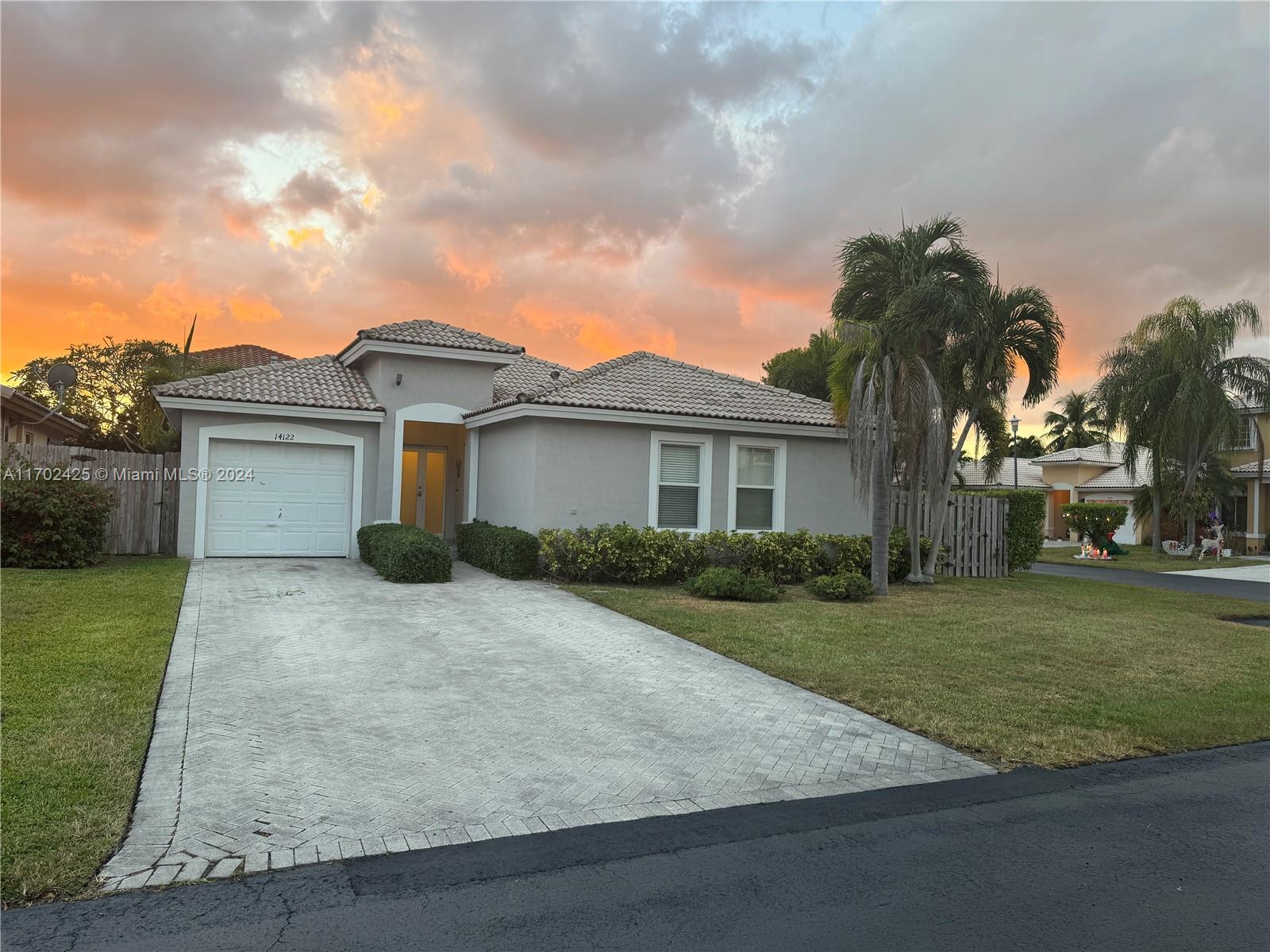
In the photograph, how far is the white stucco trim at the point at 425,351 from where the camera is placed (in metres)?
17.0

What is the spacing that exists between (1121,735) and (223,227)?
708 inches

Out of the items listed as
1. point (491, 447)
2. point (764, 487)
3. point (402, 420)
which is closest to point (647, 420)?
point (764, 487)

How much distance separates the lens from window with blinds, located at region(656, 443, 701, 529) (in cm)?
1598

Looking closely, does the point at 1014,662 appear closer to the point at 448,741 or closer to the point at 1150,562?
the point at 448,741

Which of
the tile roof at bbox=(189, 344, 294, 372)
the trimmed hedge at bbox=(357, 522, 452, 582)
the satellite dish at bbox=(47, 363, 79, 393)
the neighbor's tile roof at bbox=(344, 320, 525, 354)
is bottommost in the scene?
the trimmed hedge at bbox=(357, 522, 452, 582)

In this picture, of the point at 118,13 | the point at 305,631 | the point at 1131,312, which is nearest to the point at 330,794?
the point at 305,631

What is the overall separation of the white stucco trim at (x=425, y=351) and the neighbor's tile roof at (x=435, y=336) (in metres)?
0.07

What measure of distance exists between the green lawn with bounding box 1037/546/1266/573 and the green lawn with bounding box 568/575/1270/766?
32.4 ft

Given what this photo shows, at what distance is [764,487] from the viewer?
16.8 meters

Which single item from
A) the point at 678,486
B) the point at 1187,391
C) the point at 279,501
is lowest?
the point at 279,501

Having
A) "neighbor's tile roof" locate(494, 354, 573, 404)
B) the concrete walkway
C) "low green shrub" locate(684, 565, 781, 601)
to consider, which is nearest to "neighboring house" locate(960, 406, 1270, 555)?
the concrete walkway

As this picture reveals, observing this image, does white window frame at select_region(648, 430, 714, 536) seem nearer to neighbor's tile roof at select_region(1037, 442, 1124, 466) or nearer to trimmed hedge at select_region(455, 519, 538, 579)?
trimmed hedge at select_region(455, 519, 538, 579)

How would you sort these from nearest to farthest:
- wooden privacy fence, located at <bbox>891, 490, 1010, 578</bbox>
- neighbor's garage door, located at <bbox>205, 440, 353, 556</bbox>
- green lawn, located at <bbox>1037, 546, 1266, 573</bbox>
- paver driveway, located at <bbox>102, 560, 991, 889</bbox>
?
1. paver driveway, located at <bbox>102, 560, 991, 889</bbox>
2. neighbor's garage door, located at <bbox>205, 440, 353, 556</bbox>
3. wooden privacy fence, located at <bbox>891, 490, 1010, 578</bbox>
4. green lawn, located at <bbox>1037, 546, 1266, 573</bbox>

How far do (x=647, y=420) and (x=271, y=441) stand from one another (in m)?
7.56
